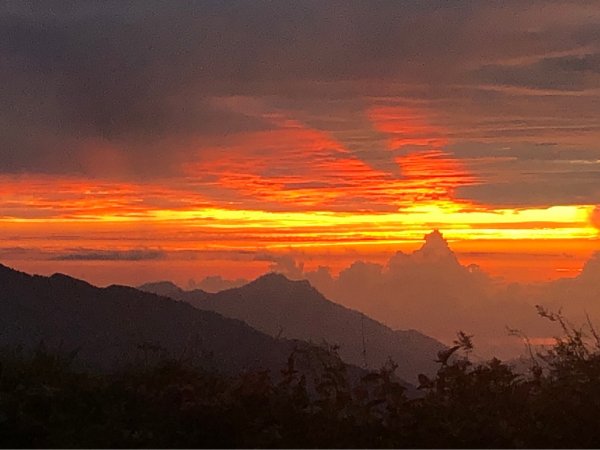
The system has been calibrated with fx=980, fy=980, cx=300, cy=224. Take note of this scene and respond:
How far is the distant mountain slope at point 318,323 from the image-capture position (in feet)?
32.4

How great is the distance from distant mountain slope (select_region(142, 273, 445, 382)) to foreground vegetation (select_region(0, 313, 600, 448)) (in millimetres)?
738

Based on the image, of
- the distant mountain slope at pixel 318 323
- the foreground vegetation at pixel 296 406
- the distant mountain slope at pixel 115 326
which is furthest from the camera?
the distant mountain slope at pixel 318 323

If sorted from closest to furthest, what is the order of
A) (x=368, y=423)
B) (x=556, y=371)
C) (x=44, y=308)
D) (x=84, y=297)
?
(x=368, y=423) → (x=556, y=371) → (x=44, y=308) → (x=84, y=297)

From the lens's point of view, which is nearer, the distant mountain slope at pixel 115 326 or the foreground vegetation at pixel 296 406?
the foreground vegetation at pixel 296 406

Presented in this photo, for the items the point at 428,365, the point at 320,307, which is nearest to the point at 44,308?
the point at 320,307

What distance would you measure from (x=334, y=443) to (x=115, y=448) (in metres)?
1.68

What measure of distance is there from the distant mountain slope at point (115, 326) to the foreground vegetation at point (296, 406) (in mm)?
627

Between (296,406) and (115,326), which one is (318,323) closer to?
(115,326)

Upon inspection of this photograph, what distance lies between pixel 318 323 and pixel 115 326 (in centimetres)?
722

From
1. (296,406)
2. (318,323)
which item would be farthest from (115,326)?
(296,406)

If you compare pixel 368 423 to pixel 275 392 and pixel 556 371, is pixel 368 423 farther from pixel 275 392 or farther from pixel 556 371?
pixel 556 371

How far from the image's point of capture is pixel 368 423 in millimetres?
7801

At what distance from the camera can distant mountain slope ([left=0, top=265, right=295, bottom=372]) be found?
31.4ft

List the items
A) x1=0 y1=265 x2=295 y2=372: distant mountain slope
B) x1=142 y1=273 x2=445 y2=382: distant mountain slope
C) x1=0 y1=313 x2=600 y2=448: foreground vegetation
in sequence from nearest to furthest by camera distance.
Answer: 1. x1=0 y1=313 x2=600 y2=448: foreground vegetation
2. x1=0 y1=265 x2=295 y2=372: distant mountain slope
3. x1=142 y1=273 x2=445 y2=382: distant mountain slope
